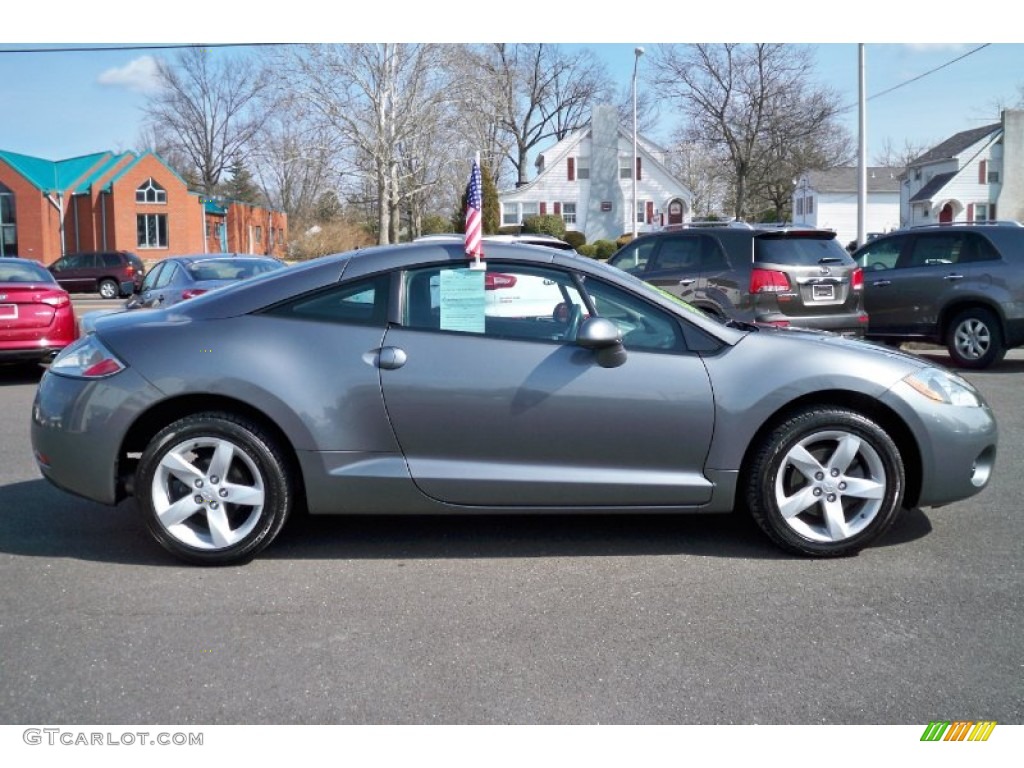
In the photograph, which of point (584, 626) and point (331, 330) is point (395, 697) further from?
point (331, 330)

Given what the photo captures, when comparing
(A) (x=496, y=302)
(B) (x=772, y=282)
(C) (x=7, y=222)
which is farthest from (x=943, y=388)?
(C) (x=7, y=222)

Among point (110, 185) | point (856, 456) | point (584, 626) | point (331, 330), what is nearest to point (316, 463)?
point (331, 330)

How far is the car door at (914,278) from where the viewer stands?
12.1 metres

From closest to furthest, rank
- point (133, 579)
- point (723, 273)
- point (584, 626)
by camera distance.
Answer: point (584, 626)
point (133, 579)
point (723, 273)

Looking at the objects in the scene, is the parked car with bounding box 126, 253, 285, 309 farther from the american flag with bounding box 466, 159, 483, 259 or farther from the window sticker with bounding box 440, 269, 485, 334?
the window sticker with bounding box 440, 269, 485, 334

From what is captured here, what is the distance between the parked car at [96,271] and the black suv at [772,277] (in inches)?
1156

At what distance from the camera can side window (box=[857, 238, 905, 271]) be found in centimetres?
1280

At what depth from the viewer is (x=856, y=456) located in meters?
4.98

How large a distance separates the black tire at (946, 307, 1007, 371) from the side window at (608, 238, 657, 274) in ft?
12.3

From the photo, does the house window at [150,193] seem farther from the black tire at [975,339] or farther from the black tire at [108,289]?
the black tire at [975,339]

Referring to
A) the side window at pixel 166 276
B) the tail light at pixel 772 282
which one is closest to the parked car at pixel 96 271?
the side window at pixel 166 276

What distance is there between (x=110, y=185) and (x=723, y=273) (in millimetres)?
47777
